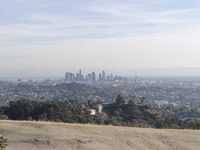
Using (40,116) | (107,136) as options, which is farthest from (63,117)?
(107,136)

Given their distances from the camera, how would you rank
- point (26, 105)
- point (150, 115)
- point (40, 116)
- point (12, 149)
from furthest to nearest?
1. point (150, 115)
2. point (26, 105)
3. point (40, 116)
4. point (12, 149)

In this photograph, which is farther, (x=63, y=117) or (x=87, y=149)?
(x=63, y=117)

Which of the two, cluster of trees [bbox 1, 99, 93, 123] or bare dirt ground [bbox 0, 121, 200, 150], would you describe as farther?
cluster of trees [bbox 1, 99, 93, 123]

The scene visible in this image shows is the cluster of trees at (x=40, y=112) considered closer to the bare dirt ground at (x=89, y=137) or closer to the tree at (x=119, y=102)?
the bare dirt ground at (x=89, y=137)

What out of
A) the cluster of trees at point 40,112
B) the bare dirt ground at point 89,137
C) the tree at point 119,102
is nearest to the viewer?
the bare dirt ground at point 89,137

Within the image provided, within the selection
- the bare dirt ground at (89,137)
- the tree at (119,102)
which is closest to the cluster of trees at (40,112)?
the bare dirt ground at (89,137)

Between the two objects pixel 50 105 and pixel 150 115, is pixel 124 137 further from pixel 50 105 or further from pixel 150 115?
pixel 150 115

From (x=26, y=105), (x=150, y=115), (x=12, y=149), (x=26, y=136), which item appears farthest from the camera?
(x=150, y=115)

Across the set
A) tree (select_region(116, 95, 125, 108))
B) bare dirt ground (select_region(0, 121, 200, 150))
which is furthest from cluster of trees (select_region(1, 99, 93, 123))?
tree (select_region(116, 95, 125, 108))

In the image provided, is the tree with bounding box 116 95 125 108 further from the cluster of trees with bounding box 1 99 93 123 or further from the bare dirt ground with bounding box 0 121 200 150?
the bare dirt ground with bounding box 0 121 200 150
